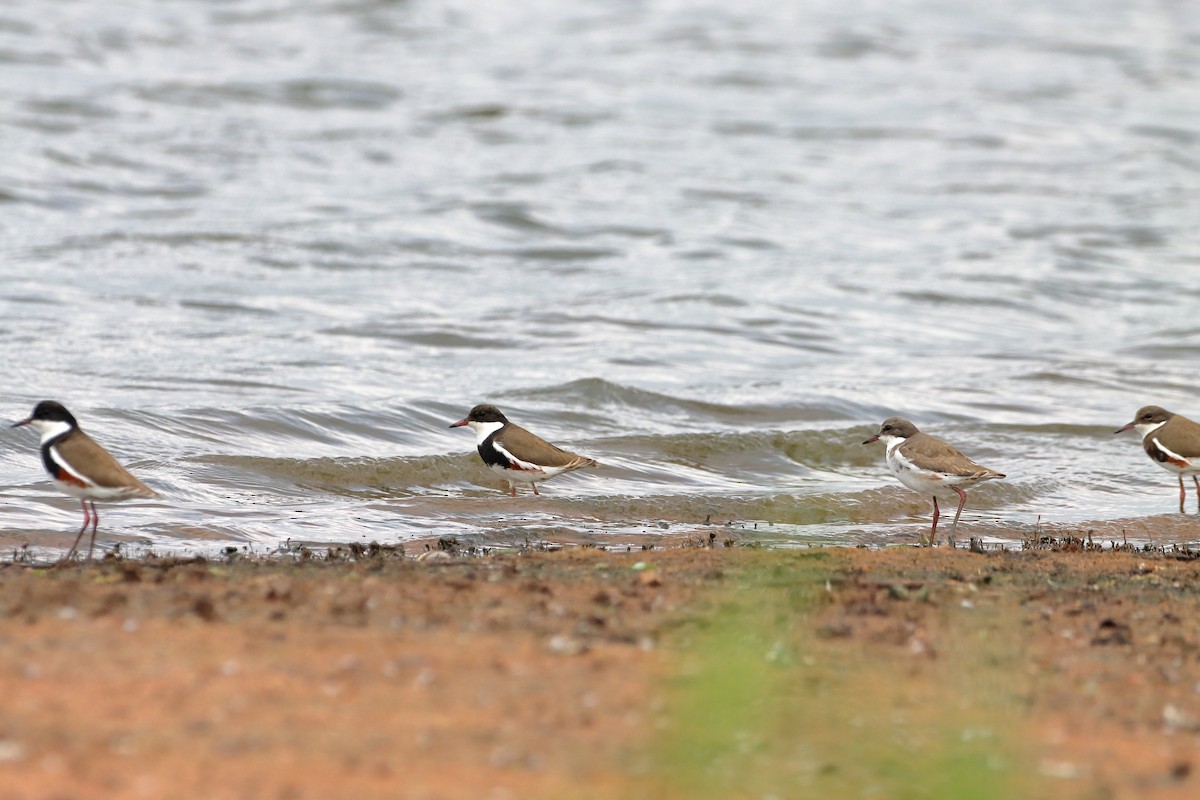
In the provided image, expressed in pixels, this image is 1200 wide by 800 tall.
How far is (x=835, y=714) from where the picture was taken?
580 cm

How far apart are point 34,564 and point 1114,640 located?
6.28m

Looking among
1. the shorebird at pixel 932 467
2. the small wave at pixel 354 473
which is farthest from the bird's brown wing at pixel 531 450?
the shorebird at pixel 932 467

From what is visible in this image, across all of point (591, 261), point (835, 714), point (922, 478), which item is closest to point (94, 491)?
point (835, 714)

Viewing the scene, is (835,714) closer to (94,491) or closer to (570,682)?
(570,682)

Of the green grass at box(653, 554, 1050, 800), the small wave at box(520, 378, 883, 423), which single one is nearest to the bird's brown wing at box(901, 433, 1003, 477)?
the green grass at box(653, 554, 1050, 800)

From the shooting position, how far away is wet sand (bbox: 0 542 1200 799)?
16.2ft

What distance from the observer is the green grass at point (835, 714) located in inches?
184

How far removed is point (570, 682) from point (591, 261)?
59.2 ft

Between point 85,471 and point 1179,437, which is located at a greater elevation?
point 1179,437

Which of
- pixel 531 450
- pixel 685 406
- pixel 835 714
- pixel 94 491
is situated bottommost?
pixel 835 714

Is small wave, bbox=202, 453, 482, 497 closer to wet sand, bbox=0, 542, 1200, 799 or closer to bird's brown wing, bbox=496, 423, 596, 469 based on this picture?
bird's brown wing, bbox=496, 423, 596, 469

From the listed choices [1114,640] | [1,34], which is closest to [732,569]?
[1114,640]

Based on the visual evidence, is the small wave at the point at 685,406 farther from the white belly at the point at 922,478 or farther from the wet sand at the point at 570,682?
the wet sand at the point at 570,682

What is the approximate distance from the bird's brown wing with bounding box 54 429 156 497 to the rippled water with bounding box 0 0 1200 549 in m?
1.41
